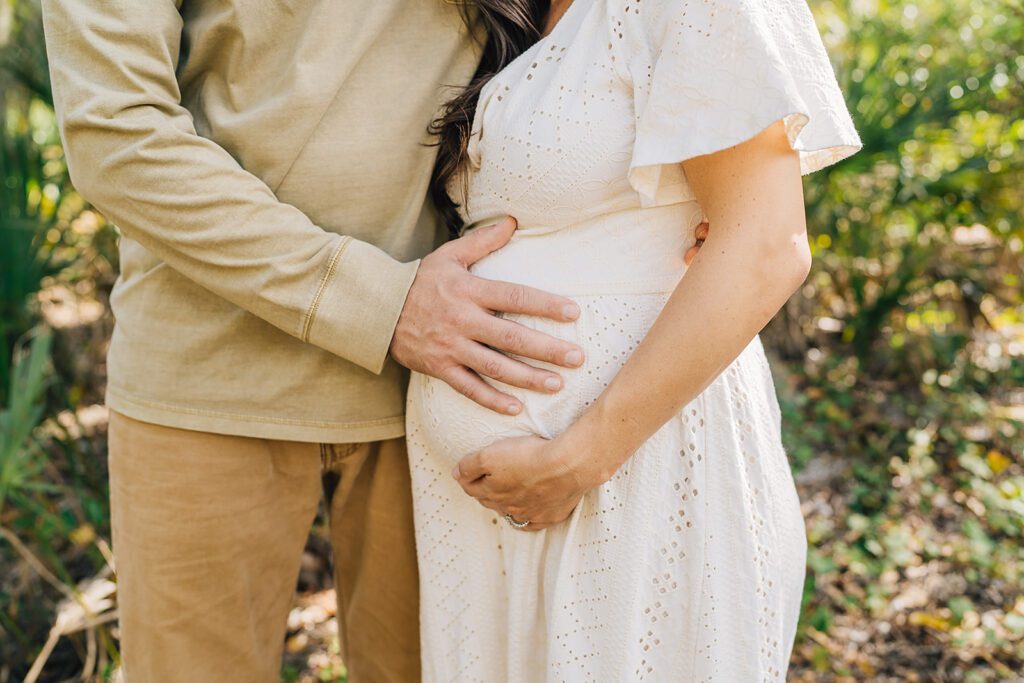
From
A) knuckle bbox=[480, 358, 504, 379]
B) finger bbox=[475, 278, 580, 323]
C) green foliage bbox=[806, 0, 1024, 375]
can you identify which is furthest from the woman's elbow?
green foliage bbox=[806, 0, 1024, 375]

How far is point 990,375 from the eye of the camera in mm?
3838

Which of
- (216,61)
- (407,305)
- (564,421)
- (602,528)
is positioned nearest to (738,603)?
(602,528)

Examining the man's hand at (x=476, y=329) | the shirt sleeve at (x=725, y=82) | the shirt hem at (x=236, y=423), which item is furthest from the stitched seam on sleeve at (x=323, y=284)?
the shirt sleeve at (x=725, y=82)

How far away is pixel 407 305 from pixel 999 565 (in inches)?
103

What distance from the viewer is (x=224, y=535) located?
152 centimetres

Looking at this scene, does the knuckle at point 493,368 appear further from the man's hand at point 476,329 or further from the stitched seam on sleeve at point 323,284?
the stitched seam on sleeve at point 323,284

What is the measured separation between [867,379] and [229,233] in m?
3.48

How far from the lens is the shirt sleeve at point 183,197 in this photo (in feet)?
4.11

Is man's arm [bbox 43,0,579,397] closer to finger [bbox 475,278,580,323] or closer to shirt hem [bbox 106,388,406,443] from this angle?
finger [bbox 475,278,580,323]

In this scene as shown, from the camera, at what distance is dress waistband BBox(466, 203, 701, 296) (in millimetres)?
1233

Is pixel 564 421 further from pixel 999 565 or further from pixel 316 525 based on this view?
pixel 999 565

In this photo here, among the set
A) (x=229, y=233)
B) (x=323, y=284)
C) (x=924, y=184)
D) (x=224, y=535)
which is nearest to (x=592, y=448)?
(x=323, y=284)

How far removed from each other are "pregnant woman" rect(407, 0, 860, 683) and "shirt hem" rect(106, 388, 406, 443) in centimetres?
15

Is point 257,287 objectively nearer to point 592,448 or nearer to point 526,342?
point 526,342
